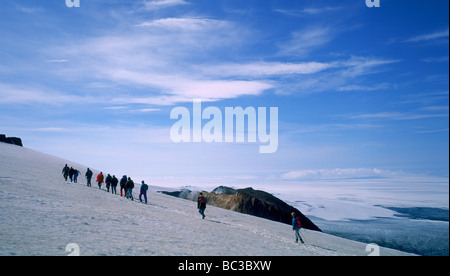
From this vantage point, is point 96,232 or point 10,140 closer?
point 96,232

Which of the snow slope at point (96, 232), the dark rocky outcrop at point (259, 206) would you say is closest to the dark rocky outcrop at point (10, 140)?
the dark rocky outcrop at point (259, 206)

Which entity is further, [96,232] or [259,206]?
[259,206]

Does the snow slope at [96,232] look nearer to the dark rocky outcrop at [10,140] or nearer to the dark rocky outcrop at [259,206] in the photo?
the dark rocky outcrop at [259,206]

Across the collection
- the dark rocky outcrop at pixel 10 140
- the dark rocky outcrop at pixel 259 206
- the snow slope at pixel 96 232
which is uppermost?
the dark rocky outcrop at pixel 10 140

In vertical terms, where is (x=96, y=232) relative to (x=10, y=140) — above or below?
below

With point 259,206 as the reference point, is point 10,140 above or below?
above

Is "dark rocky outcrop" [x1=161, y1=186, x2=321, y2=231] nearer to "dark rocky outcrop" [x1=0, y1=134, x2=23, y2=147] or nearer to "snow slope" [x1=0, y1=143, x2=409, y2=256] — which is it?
"snow slope" [x1=0, y1=143, x2=409, y2=256]

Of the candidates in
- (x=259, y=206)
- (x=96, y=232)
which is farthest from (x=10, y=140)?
(x=96, y=232)

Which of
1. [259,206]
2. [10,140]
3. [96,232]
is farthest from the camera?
[10,140]

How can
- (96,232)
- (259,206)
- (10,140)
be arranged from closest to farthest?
1. (96,232)
2. (259,206)
3. (10,140)

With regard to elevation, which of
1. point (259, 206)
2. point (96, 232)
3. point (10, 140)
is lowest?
point (259, 206)

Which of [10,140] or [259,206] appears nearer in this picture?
[259,206]

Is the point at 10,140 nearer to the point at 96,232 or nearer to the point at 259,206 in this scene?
the point at 259,206
